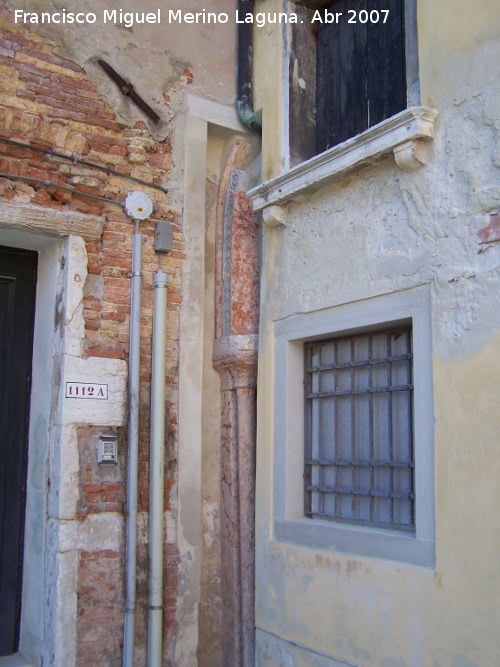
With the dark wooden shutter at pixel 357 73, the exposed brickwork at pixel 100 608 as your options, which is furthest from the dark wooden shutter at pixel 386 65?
the exposed brickwork at pixel 100 608

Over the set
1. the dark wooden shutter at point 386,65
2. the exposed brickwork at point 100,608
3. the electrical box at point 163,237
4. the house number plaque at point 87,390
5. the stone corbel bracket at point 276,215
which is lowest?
the exposed brickwork at point 100,608

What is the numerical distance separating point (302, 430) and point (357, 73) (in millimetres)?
2349

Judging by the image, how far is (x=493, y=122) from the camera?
11.4ft

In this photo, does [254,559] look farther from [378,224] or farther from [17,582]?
[378,224]

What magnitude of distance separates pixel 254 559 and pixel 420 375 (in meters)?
1.85

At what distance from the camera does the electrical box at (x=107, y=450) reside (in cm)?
432

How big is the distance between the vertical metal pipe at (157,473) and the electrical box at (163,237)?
16 centimetres

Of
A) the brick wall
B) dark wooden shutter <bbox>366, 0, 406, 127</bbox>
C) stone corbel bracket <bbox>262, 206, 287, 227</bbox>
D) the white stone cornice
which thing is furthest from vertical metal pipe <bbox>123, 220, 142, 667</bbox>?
dark wooden shutter <bbox>366, 0, 406, 127</bbox>

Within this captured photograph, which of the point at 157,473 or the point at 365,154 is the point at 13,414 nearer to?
the point at 157,473

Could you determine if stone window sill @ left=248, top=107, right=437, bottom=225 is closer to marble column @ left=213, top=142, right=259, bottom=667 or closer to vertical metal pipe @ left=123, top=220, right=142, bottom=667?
marble column @ left=213, top=142, right=259, bottom=667

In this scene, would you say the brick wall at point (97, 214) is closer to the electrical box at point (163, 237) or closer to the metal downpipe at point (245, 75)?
the electrical box at point (163, 237)

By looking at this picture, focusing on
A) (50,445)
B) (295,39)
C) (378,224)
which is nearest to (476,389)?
(378,224)

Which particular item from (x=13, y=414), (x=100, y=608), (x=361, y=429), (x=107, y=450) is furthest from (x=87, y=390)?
(x=361, y=429)

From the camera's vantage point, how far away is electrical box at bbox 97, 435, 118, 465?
432 cm
